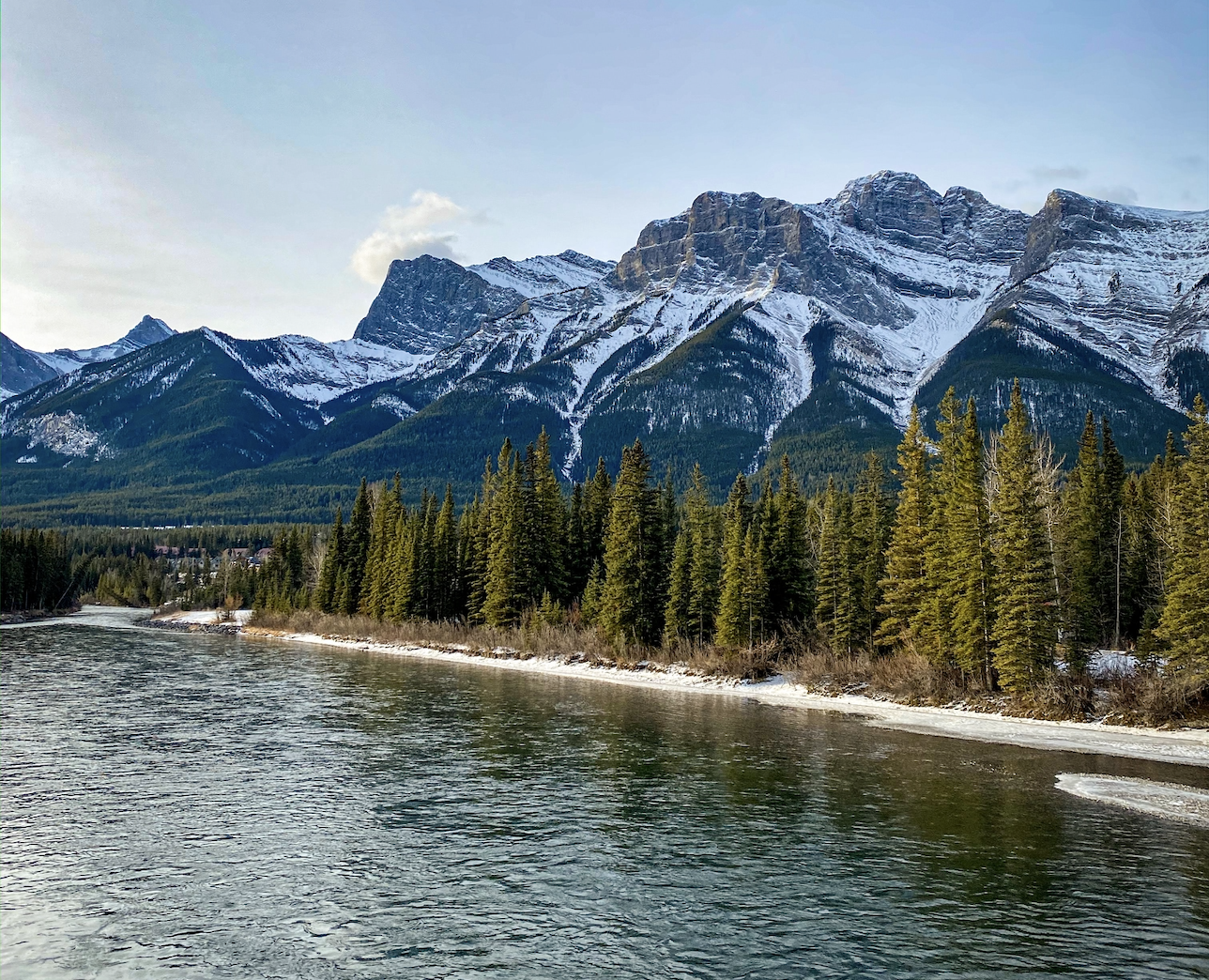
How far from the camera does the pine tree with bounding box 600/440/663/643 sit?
233 feet

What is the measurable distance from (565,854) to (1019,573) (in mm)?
34197

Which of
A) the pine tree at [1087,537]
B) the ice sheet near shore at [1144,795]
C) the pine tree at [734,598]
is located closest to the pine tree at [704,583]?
the pine tree at [734,598]

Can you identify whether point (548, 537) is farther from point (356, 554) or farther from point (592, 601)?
point (356, 554)

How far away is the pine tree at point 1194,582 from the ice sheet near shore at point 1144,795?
40.2 feet

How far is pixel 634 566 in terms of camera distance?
71438 millimetres

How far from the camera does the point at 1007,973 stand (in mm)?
15320

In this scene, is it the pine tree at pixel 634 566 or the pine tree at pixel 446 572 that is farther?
the pine tree at pixel 446 572

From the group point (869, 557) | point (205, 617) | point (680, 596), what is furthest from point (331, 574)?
point (869, 557)

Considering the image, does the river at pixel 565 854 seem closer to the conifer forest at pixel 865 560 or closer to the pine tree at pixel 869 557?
the conifer forest at pixel 865 560

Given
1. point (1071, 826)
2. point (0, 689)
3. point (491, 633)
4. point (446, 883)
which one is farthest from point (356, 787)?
point (491, 633)

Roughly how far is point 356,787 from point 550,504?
57650mm

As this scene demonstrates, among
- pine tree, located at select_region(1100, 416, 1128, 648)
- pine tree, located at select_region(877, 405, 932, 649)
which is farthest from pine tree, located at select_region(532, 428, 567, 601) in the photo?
pine tree, located at select_region(1100, 416, 1128, 648)

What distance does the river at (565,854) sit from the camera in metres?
16.0

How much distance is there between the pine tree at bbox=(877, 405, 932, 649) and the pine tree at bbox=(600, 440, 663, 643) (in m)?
20.0
